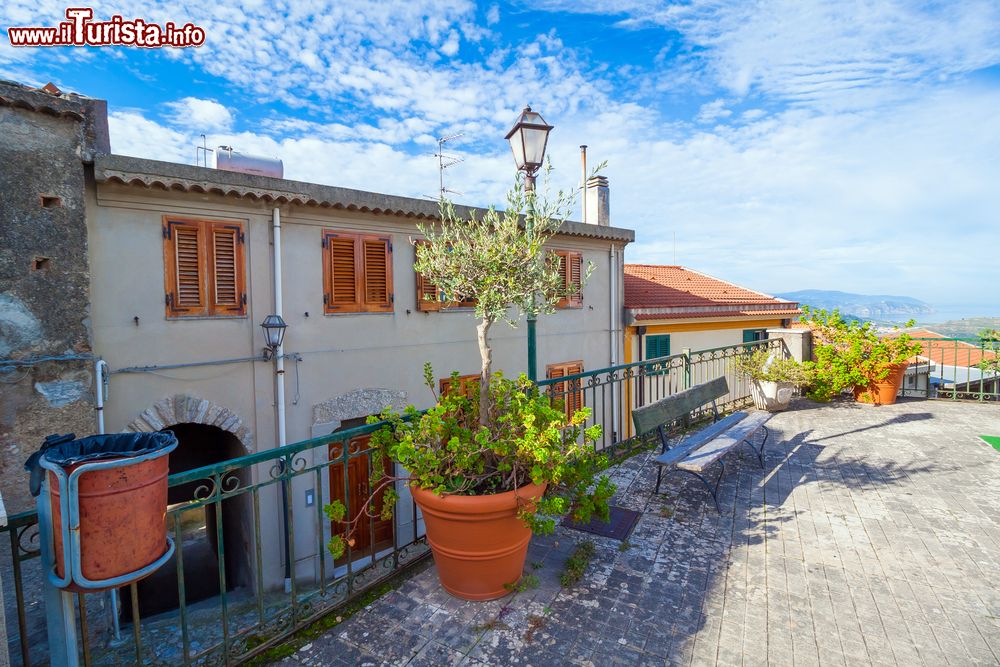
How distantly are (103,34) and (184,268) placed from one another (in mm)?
3405

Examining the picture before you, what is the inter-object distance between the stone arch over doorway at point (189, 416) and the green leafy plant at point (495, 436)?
517 cm

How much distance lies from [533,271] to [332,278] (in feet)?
18.1

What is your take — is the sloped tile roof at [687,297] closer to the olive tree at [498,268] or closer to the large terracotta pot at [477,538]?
the olive tree at [498,268]

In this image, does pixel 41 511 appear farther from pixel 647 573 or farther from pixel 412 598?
pixel 647 573

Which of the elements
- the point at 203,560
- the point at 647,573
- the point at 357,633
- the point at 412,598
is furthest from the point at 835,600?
the point at 203,560

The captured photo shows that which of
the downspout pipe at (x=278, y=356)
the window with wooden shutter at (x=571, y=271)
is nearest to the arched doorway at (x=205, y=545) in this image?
the downspout pipe at (x=278, y=356)

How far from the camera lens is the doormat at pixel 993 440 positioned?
5.87m

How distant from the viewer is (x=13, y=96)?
547 cm

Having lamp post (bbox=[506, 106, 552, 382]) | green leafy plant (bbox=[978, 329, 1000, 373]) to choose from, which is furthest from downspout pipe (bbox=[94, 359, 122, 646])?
green leafy plant (bbox=[978, 329, 1000, 373])

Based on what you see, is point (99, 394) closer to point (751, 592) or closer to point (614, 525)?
point (614, 525)

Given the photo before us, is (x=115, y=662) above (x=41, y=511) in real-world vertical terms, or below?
below

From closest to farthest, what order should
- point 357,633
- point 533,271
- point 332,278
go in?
point 357,633 < point 533,271 < point 332,278

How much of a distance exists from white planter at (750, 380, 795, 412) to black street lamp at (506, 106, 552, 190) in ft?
17.4

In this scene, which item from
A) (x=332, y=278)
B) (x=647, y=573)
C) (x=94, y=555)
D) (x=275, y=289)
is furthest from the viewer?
(x=332, y=278)
